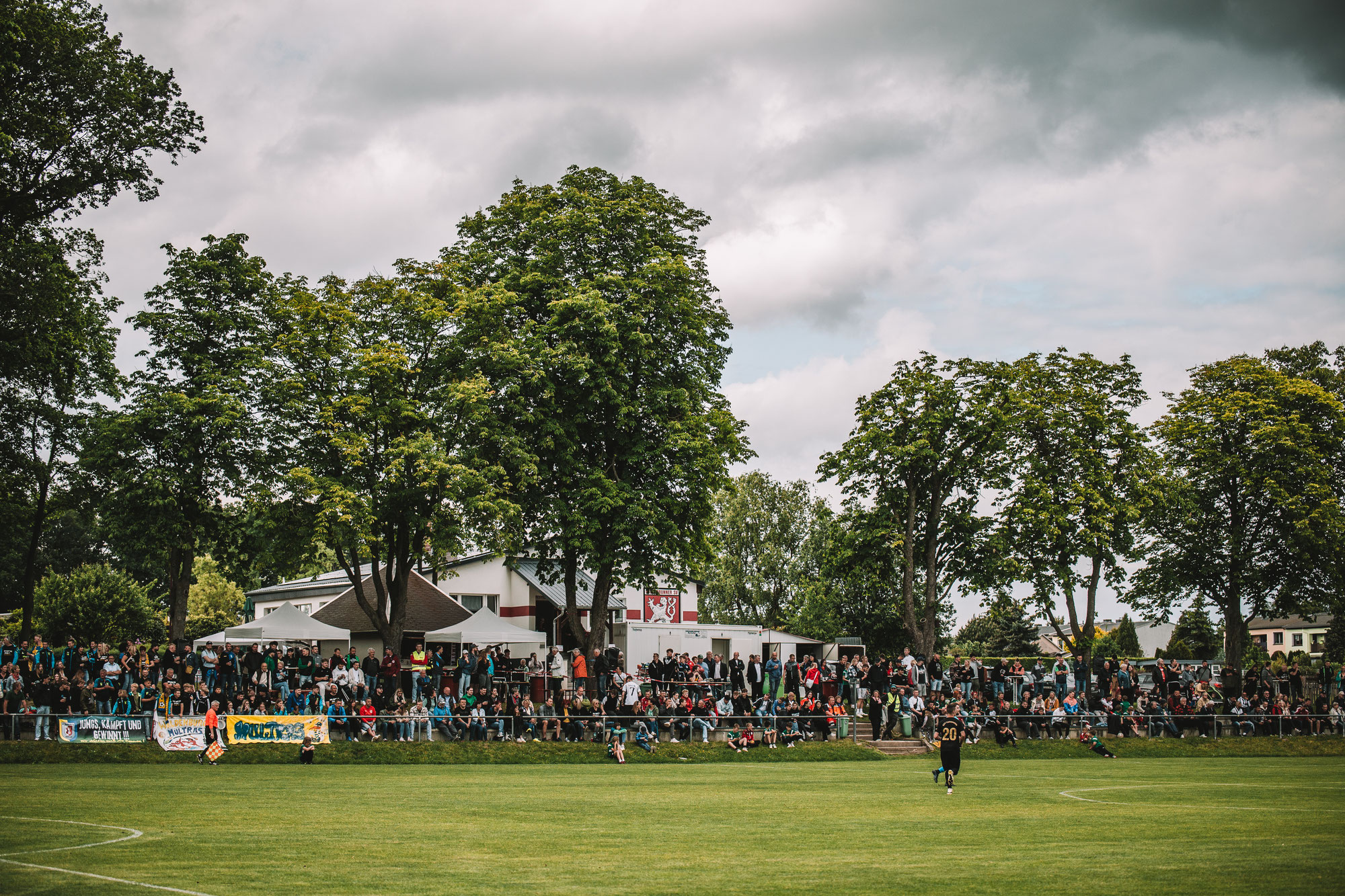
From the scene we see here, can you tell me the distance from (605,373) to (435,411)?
19.2 feet

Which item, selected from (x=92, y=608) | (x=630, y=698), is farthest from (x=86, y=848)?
(x=92, y=608)

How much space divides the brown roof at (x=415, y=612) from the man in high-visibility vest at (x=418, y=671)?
1382 centimetres

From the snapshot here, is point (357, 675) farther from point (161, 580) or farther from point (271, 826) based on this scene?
point (161, 580)

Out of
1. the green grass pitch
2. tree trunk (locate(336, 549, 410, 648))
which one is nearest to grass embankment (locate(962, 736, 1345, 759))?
the green grass pitch

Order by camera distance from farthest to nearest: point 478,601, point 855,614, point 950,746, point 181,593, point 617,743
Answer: point 855,614 → point 478,601 → point 181,593 → point 617,743 → point 950,746

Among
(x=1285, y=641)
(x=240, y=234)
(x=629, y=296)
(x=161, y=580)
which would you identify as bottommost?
(x=1285, y=641)

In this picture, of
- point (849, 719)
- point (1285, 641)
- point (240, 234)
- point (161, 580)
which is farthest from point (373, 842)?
point (1285, 641)

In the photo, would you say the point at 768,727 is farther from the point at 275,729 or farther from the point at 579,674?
the point at 275,729

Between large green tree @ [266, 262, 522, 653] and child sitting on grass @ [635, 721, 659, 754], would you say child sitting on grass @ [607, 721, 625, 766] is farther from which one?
A: large green tree @ [266, 262, 522, 653]

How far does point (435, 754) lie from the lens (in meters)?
28.6

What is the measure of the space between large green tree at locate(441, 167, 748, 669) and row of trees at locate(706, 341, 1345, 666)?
10227 mm

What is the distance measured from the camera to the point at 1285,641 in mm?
114688

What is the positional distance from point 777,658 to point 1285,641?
9923cm

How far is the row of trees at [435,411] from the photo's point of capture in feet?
115
